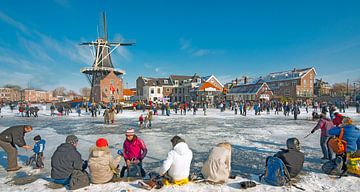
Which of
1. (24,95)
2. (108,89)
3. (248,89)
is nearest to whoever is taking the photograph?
(108,89)

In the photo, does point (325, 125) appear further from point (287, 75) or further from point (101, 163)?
point (287, 75)

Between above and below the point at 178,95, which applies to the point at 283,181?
below

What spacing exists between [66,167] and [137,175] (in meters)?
1.62

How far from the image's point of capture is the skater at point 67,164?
13.6 ft

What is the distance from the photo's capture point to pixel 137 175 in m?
5.01

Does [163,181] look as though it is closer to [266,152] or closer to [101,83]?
[266,152]

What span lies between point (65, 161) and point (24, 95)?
136231 millimetres

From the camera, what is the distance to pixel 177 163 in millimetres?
4223

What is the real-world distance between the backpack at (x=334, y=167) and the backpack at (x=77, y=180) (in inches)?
233

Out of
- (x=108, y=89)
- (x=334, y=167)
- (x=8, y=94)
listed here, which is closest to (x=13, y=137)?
(x=334, y=167)

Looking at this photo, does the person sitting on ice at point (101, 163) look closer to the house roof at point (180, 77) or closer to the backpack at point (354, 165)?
the backpack at point (354, 165)

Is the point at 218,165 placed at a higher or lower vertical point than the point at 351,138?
lower

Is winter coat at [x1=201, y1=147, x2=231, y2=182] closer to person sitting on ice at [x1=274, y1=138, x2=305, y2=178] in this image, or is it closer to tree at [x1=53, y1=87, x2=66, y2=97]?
person sitting on ice at [x1=274, y1=138, x2=305, y2=178]

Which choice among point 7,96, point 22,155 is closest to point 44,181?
point 22,155
